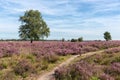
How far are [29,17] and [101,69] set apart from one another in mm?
45189

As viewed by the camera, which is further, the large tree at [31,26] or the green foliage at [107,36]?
the green foliage at [107,36]

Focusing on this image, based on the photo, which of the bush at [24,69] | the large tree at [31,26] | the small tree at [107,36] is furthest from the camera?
the small tree at [107,36]

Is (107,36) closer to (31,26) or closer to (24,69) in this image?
(31,26)

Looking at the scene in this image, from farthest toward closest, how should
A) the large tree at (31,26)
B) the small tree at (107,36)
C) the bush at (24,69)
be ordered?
the small tree at (107,36) < the large tree at (31,26) < the bush at (24,69)

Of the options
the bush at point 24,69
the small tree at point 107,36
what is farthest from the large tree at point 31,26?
the bush at point 24,69

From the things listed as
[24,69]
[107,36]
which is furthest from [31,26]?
[24,69]

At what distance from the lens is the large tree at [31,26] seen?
62.8 metres

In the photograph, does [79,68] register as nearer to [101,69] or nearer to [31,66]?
[101,69]

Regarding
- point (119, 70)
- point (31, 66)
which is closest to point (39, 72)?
point (31, 66)

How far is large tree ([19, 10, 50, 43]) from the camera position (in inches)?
2472

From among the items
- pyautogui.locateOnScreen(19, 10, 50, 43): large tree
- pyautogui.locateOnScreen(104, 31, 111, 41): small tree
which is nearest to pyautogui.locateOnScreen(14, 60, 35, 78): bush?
pyautogui.locateOnScreen(19, 10, 50, 43): large tree

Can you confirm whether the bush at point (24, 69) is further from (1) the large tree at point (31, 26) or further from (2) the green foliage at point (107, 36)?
(2) the green foliage at point (107, 36)

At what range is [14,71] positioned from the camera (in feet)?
69.6

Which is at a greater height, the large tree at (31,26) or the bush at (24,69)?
the large tree at (31,26)
